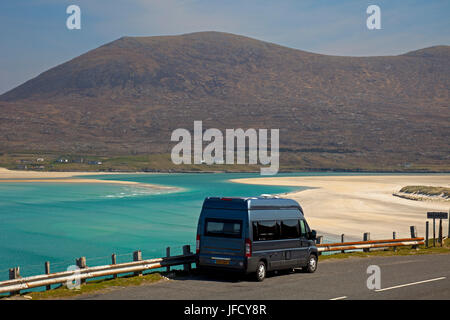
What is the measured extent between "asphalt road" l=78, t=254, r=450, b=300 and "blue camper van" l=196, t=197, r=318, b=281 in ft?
2.08

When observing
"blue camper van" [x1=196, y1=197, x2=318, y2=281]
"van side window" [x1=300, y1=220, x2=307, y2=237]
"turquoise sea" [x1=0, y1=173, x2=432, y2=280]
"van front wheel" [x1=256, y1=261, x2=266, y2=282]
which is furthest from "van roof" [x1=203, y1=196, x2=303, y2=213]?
"turquoise sea" [x1=0, y1=173, x2=432, y2=280]

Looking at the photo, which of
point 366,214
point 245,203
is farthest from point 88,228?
point 245,203

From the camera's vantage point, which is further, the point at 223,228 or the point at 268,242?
the point at 268,242

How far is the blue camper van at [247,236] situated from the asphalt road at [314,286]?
2.08ft

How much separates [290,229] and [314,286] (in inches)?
127

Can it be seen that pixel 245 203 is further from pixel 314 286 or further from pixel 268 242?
pixel 314 286

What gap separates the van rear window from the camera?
64.7 feet

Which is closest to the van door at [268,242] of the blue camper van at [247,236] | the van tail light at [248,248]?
the blue camper van at [247,236]

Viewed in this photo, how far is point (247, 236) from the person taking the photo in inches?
766

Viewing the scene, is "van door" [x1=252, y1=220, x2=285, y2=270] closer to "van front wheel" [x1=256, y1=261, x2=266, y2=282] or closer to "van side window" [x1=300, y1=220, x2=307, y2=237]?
"van front wheel" [x1=256, y1=261, x2=266, y2=282]

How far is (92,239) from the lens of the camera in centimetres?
4731
